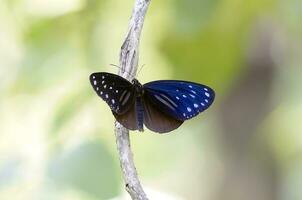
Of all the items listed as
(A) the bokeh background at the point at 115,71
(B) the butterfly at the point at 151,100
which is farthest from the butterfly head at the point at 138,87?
(A) the bokeh background at the point at 115,71

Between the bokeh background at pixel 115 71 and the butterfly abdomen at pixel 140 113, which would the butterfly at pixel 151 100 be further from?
the bokeh background at pixel 115 71

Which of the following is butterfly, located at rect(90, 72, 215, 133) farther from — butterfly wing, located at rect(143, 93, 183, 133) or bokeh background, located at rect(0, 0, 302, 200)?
bokeh background, located at rect(0, 0, 302, 200)

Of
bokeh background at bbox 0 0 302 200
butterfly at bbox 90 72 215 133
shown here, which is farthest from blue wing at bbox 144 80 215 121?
bokeh background at bbox 0 0 302 200

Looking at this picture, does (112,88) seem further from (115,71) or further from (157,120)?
(115,71)

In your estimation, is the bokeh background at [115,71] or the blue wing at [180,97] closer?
the blue wing at [180,97]

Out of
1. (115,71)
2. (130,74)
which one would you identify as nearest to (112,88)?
(130,74)

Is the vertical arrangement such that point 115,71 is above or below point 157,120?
above

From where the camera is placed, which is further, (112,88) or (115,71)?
(115,71)
